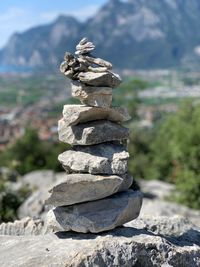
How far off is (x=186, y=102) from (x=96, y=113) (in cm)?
3699

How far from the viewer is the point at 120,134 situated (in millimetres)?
10477

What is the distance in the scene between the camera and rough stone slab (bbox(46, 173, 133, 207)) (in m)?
9.85

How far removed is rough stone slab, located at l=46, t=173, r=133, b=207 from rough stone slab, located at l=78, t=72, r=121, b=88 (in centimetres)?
179

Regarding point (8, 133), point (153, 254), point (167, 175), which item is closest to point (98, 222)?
point (153, 254)

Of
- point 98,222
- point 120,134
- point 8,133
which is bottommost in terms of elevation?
point 8,133

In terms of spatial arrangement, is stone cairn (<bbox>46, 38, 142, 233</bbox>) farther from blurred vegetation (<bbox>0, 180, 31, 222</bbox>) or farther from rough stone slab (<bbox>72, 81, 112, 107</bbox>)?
blurred vegetation (<bbox>0, 180, 31, 222</bbox>)

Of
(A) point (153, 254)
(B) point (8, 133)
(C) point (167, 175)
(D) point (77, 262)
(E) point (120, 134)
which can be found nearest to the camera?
(D) point (77, 262)

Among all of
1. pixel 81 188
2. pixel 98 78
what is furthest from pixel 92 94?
pixel 81 188

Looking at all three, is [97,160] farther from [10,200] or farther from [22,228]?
[10,200]

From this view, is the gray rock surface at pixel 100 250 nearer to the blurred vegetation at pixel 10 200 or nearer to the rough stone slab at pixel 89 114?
the rough stone slab at pixel 89 114

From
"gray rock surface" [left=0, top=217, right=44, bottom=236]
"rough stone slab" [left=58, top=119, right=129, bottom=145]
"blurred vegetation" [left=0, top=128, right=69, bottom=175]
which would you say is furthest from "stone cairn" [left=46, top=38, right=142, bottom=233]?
"blurred vegetation" [left=0, top=128, right=69, bottom=175]

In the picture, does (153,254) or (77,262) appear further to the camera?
(153,254)

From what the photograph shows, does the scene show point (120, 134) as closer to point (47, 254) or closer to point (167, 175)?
point (47, 254)

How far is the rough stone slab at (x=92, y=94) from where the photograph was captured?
995cm
